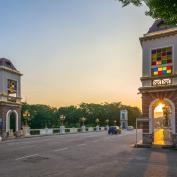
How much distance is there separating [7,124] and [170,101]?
84.9ft

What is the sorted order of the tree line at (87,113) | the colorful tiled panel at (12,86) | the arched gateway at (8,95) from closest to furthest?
the arched gateway at (8,95) → the colorful tiled panel at (12,86) → the tree line at (87,113)

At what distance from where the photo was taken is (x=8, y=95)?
43.8 meters

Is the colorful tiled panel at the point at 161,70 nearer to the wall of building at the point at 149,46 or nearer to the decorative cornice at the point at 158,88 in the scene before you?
the wall of building at the point at 149,46

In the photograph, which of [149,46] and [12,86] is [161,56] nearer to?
[149,46]

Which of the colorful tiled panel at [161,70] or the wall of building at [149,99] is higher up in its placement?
the colorful tiled panel at [161,70]

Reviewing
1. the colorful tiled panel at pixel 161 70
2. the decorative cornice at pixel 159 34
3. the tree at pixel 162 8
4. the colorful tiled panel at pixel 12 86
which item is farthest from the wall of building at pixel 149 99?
the colorful tiled panel at pixel 12 86

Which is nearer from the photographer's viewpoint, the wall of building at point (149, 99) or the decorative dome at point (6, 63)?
the wall of building at point (149, 99)

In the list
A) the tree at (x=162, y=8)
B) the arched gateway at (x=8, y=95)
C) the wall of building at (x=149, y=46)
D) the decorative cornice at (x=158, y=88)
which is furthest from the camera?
the arched gateway at (x=8, y=95)

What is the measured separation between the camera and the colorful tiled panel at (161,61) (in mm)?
25484

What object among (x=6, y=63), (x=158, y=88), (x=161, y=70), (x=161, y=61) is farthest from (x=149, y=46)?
(x=6, y=63)

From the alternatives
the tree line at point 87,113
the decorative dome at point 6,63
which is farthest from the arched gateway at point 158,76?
the tree line at point 87,113

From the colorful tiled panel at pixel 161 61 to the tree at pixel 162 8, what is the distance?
51.8 ft

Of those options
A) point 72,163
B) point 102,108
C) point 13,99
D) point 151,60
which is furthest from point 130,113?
point 72,163

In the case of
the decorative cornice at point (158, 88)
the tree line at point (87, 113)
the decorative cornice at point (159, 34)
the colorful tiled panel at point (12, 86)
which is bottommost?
the tree line at point (87, 113)
